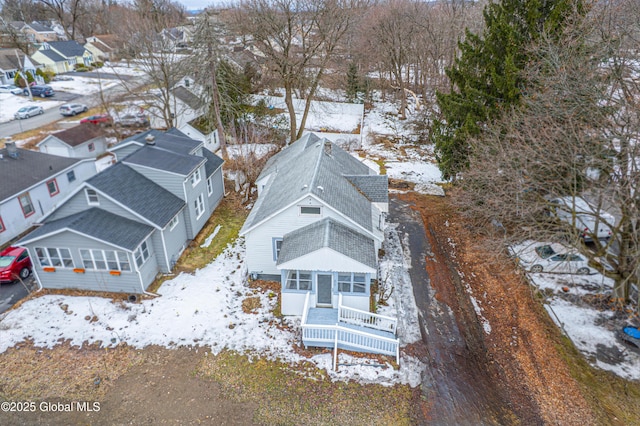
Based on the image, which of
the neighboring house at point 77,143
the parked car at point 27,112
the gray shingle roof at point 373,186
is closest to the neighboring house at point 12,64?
the parked car at point 27,112

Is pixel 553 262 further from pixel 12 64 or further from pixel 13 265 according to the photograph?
pixel 12 64

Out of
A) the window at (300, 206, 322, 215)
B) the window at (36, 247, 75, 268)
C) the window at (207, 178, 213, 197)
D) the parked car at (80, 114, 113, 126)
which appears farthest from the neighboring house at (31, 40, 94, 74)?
the window at (300, 206, 322, 215)

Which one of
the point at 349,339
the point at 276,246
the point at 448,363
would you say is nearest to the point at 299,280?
the point at 276,246

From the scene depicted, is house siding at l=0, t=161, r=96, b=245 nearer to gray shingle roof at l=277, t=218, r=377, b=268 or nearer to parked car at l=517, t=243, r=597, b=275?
gray shingle roof at l=277, t=218, r=377, b=268

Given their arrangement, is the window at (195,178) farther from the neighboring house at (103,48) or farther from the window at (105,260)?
the neighboring house at (103,48)

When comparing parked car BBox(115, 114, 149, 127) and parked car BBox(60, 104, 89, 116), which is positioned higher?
parked car BBox(60, 104, 89, 116)

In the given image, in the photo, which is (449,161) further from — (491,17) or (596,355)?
(596,355)
